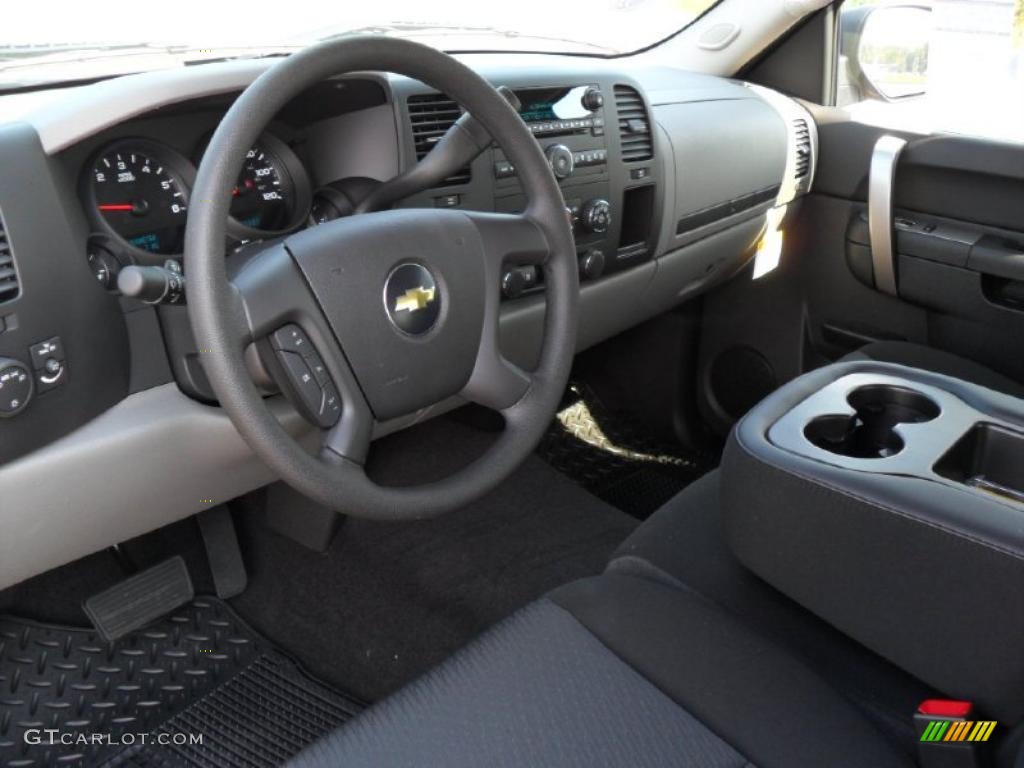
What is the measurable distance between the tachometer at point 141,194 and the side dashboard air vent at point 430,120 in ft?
1.24

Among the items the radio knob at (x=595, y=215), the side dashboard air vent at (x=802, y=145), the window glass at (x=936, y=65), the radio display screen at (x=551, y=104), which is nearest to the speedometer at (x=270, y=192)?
the radio display screen at (x=551, y=104)

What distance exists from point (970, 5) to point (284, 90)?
6.17ft

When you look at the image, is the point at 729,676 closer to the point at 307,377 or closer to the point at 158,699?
the point at 307,377

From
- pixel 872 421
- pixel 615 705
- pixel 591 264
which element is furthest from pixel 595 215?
pixel 615 705

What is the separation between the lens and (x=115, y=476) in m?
1.34

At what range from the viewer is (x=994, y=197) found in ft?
7.02

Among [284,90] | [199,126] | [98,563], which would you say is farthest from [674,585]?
[98,563]

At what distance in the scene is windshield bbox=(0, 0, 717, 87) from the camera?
1454 mm

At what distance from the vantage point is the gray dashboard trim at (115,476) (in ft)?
4.12

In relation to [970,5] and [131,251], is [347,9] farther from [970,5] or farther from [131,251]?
[970,5]

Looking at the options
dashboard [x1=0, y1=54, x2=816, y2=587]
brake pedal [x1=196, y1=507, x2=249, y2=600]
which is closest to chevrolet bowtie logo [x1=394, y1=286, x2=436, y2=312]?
dashboard [x1=0, y1=54, x2=816, y2=587]

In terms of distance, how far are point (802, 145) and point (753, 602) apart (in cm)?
156

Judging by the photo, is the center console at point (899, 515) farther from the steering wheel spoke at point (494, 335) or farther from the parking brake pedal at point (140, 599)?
the parking brake pedal at point (140, 599)

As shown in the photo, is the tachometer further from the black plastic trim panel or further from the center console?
the center console
